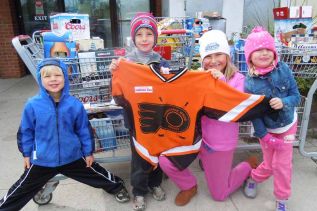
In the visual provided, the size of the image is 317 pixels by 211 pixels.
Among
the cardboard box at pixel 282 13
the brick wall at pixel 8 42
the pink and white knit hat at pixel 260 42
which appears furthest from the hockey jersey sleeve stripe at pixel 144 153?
the brick wall at pixel 8 42

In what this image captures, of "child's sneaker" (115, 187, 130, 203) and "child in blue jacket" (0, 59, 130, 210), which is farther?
"child's sneaker" (115, 187, 130, 203)

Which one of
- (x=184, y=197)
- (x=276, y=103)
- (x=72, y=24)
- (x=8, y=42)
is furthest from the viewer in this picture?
(x=8, y=42)

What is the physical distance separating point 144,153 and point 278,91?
42.9 inches

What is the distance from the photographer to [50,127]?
7.55 ft

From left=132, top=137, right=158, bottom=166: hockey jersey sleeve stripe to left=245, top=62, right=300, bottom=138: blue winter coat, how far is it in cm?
81

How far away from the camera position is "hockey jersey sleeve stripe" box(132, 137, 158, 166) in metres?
2.47

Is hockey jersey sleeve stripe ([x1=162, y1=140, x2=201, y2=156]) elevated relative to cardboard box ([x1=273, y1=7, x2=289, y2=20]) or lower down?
lower down

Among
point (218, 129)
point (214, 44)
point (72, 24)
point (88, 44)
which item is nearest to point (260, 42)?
point (214, 44)

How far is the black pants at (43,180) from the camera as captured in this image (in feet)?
7.75

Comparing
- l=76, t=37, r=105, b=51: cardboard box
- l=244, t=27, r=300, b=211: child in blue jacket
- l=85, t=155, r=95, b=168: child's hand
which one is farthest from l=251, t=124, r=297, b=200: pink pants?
l=76, t=37, r=105, b=51: cardboard box

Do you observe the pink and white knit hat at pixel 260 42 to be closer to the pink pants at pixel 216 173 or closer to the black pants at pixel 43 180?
the pink pants at pixel 216 173

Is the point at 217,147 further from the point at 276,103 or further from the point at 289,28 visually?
the point at 289,28

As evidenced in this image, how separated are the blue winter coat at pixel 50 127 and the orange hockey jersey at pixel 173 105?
351mm

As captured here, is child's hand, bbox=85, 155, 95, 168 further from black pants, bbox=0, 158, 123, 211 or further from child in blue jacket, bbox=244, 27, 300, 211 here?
child in blue jacket, bbox=244, 27, 300, 211
